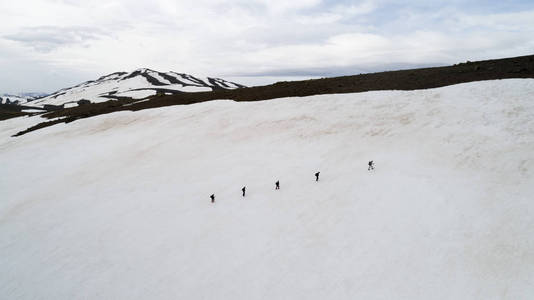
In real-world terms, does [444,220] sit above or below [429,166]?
below

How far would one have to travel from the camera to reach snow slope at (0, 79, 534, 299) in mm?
11586

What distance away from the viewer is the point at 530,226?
12516 mm

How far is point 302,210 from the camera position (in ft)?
52.7

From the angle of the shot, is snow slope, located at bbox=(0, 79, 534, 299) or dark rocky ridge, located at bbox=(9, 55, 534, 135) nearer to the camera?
snow slope, located at bbox=(0, 79, 534, 299)

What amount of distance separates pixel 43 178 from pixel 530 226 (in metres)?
36.0

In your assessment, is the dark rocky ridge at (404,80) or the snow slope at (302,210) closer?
the snow slope at (302,210)

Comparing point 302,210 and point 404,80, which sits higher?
point 404,80

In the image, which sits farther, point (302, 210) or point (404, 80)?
point (404, 80)

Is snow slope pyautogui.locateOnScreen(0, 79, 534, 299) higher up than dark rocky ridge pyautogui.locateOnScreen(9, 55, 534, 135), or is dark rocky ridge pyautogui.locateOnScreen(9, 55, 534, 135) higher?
dark rocky ridge pyautogui.locateOnScreen(9, 55, 534, 135)

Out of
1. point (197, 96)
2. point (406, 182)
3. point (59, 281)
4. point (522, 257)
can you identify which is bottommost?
point (59, 281)

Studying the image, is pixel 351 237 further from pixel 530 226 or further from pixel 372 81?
pixel 372 81

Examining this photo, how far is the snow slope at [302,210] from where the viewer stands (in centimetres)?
1159

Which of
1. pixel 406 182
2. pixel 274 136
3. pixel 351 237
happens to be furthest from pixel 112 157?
pixel 406 182

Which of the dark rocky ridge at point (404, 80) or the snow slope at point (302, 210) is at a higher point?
the dark rocky ridge at point (404, 80)
